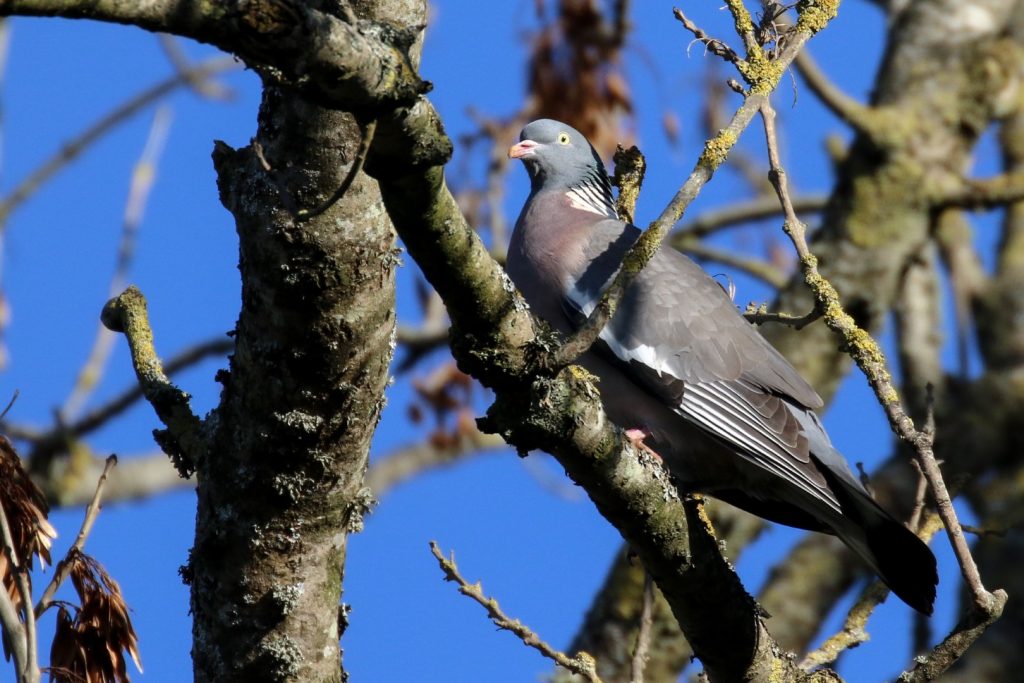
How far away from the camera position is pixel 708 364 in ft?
16.7

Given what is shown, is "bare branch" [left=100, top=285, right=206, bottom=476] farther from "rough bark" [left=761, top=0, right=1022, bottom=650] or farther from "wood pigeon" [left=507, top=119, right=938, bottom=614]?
"rough bark" [left=761, top=0, right=1022, bottom=650]

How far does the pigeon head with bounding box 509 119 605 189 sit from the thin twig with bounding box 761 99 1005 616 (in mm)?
2503

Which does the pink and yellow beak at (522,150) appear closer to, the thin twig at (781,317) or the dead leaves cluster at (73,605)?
the thin twig at (781,317)

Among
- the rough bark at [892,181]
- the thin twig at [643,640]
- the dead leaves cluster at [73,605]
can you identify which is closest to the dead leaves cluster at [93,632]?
the dead leaves cluster at [73,605]

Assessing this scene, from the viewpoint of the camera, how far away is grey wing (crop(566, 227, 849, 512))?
4723mm

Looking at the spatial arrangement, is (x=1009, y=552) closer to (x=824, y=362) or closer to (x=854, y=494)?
(x=824, y=362)

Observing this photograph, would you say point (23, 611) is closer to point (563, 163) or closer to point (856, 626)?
point (856, 626)

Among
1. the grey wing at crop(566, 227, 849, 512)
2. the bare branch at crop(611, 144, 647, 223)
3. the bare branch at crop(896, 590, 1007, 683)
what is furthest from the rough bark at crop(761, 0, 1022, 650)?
the bare branch at crop(896, 590, 1007, 683)

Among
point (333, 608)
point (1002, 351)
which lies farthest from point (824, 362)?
point (333, 608)

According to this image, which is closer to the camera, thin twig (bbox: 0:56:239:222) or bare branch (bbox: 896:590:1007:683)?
bare branch (bbox: 896:590:1007:683)

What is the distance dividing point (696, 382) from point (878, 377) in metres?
1.71

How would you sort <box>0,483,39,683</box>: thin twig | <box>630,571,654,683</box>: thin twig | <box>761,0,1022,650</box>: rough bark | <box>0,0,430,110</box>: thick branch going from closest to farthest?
<box>0,0,430,110</box>: thick branch
<box>0,483,39,683</box>: thin twig
<box>630,571,654,683</box>: thin twig
<box>761,0,1022,650</box>: rough bark

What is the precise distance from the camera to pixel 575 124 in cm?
691

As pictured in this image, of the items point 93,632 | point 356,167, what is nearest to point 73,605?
point 93,632
